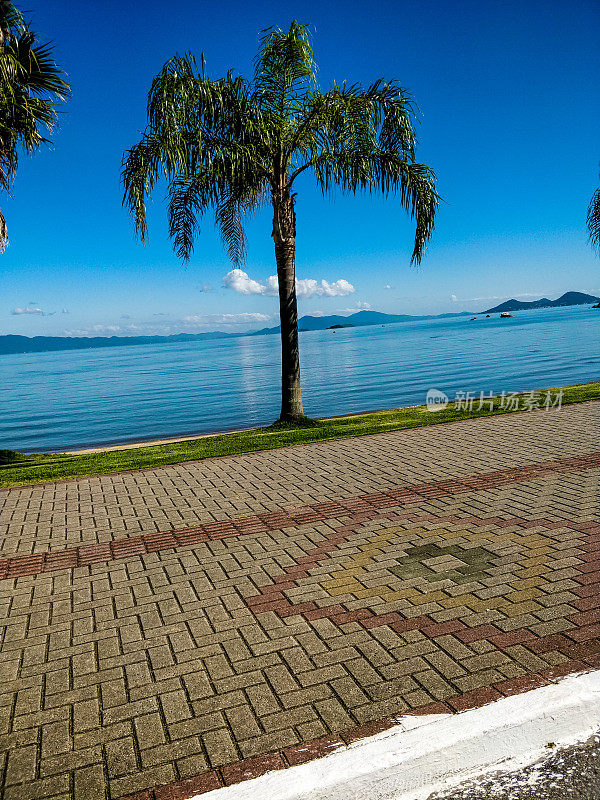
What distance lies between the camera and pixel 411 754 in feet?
8.96

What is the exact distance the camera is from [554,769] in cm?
262

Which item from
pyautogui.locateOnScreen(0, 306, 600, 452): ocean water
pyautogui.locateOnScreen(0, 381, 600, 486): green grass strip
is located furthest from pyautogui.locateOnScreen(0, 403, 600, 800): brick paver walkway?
pyautogui.locateOnScreen(0, 306, 600, 452): ocean water

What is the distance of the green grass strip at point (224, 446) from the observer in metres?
9.91

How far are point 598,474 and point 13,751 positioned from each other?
657 centimetres

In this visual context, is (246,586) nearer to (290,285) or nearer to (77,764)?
(77,764)

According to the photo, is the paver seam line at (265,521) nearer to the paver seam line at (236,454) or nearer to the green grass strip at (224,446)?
the paver seam line at (236,454)

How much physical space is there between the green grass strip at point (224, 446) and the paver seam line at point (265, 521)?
3.82 meters

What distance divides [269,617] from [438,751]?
5.23 feet

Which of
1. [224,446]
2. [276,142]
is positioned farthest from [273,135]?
[224,446]

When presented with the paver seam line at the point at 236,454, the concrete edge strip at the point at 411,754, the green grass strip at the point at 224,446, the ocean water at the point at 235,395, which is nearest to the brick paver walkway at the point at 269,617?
the concrete edge strip at the point at 411,754

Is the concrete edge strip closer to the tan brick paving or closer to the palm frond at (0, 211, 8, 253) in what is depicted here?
the tan brick paving

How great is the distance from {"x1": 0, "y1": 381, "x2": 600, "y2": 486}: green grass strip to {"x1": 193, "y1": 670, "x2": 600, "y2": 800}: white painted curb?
7.51 m

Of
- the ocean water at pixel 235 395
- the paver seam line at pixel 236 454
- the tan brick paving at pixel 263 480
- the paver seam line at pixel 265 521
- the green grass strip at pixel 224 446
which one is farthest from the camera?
the ocean water at pixel 235 395

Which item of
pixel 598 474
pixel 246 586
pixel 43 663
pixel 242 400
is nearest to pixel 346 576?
pixel 246 586
